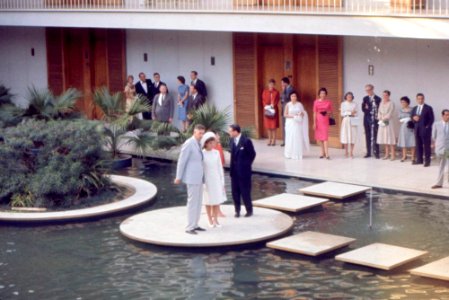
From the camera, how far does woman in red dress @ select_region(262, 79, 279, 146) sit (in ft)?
81.4

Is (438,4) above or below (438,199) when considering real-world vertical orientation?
above

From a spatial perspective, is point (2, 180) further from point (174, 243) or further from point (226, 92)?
point (226, 92)

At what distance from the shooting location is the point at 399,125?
2262 cm

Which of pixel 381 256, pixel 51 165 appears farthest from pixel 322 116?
pixel 381 256

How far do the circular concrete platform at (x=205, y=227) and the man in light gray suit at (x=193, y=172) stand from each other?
37 centimetres

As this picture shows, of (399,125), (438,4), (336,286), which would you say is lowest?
(336,286)

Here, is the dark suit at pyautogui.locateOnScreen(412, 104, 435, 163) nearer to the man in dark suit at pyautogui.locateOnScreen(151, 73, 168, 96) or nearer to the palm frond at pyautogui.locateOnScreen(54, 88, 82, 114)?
the palm frond at pyautogui.locateOnScreen(54, 88, 82, 114)

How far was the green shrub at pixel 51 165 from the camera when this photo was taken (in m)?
17.7

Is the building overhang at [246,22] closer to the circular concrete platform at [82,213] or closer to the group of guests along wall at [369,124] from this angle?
the group of guests along wall at [369,124]

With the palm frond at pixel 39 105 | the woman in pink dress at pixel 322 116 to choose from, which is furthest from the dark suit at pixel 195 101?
the palm frond at pixel 39 105

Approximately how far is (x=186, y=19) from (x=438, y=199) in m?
9.53

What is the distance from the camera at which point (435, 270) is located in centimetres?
1311

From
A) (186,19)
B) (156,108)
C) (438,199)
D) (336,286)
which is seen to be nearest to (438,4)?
(438,199)

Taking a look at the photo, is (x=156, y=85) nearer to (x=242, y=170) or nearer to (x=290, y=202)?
(x=290, y=202)
